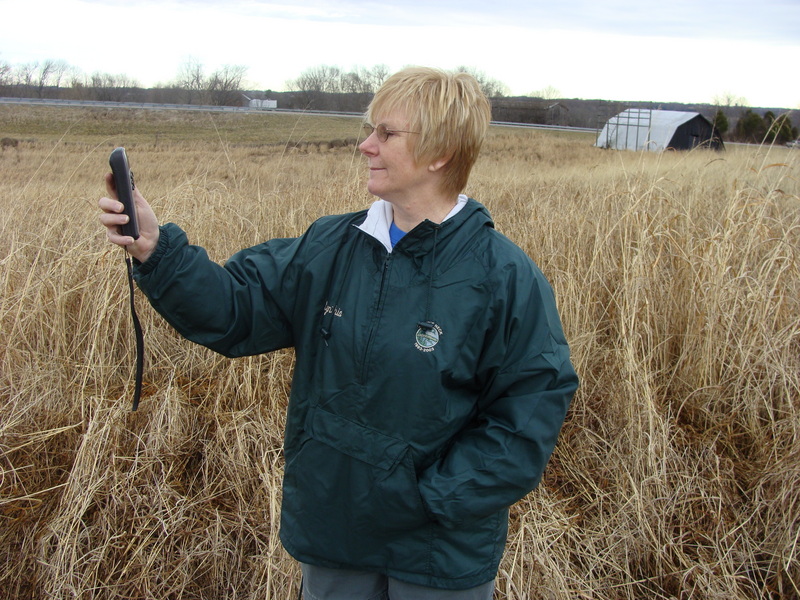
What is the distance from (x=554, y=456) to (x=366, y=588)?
70.8 inches

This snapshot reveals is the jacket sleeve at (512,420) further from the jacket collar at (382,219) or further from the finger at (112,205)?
the finger at (112,205)

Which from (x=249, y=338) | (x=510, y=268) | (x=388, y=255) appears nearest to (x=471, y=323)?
(x=510, y=268)

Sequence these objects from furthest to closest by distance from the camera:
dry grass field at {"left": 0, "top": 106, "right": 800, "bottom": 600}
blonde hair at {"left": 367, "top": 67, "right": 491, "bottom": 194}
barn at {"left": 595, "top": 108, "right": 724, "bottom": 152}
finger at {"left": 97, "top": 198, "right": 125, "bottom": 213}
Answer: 1. barn at {"left": 595, "top": 108, "right": 724, "bottom": 152}
2. dry grass field at {"left": 0, "top": 106, "right": 800, "bottom": 600}
3. blonde hair at {"left": 367, "top": 67, "right": 491, "bottom": 194}
4. finger at {"left": 97, "top": 198, "right": 125, "bottom": 213}

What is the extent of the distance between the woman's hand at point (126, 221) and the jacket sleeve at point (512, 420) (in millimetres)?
833

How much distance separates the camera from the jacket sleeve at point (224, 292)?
1.50 meters

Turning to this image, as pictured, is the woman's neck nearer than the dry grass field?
Yes

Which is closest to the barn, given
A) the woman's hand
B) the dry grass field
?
the dry grass field

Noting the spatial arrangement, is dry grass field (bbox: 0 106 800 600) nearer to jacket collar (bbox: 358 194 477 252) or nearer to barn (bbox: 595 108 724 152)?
jacket collar (bbox: 358 194 477 252)

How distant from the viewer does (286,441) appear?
171 centimetres

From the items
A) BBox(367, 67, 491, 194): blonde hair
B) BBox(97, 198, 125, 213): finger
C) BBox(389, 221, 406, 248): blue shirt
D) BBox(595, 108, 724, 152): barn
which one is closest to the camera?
BBox(97, 198, 125, 213): finger

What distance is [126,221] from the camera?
4.64 feet

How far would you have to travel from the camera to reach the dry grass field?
259 centimetres

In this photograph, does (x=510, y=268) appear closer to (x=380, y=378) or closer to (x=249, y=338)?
(x=380, y=378)

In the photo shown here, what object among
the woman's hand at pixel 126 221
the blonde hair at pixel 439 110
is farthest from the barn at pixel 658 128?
the woman's hand at pixel 126 221
